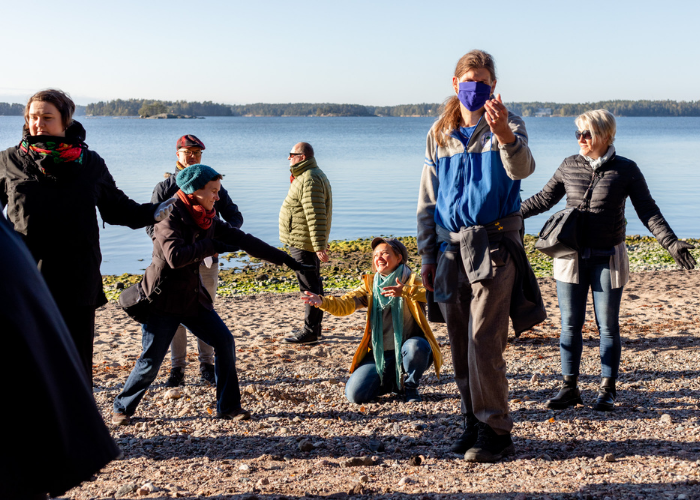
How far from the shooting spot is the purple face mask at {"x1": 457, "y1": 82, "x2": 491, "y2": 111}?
12.8 feet

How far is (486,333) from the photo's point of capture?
3998mm

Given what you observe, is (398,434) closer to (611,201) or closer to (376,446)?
(376,446)

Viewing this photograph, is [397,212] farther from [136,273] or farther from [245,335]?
[245,335]

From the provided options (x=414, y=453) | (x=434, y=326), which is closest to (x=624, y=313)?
(x=434, y=326)

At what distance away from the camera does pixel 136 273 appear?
14656 millimetres

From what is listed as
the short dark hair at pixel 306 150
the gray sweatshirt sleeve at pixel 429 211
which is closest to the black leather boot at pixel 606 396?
the gray sweatshirt sleeve at pixel 429 211

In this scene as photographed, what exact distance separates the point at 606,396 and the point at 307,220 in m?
3.68

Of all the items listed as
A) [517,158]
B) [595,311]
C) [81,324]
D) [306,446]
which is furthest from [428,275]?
[81,324]

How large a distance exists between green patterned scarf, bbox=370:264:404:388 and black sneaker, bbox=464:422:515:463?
1407 millimetres

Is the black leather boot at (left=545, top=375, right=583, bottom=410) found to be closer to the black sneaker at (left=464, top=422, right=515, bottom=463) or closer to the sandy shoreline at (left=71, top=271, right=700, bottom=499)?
the sandy shoreline at (left=71, top=271, right=700, bottom=499)

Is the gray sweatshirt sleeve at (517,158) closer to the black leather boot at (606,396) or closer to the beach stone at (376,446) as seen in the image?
the beach stone at (376,446)

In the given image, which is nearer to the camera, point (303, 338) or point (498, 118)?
point (498, 118)

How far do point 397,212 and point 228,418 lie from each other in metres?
19.1

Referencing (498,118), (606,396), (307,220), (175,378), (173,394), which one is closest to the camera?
(498,118)
